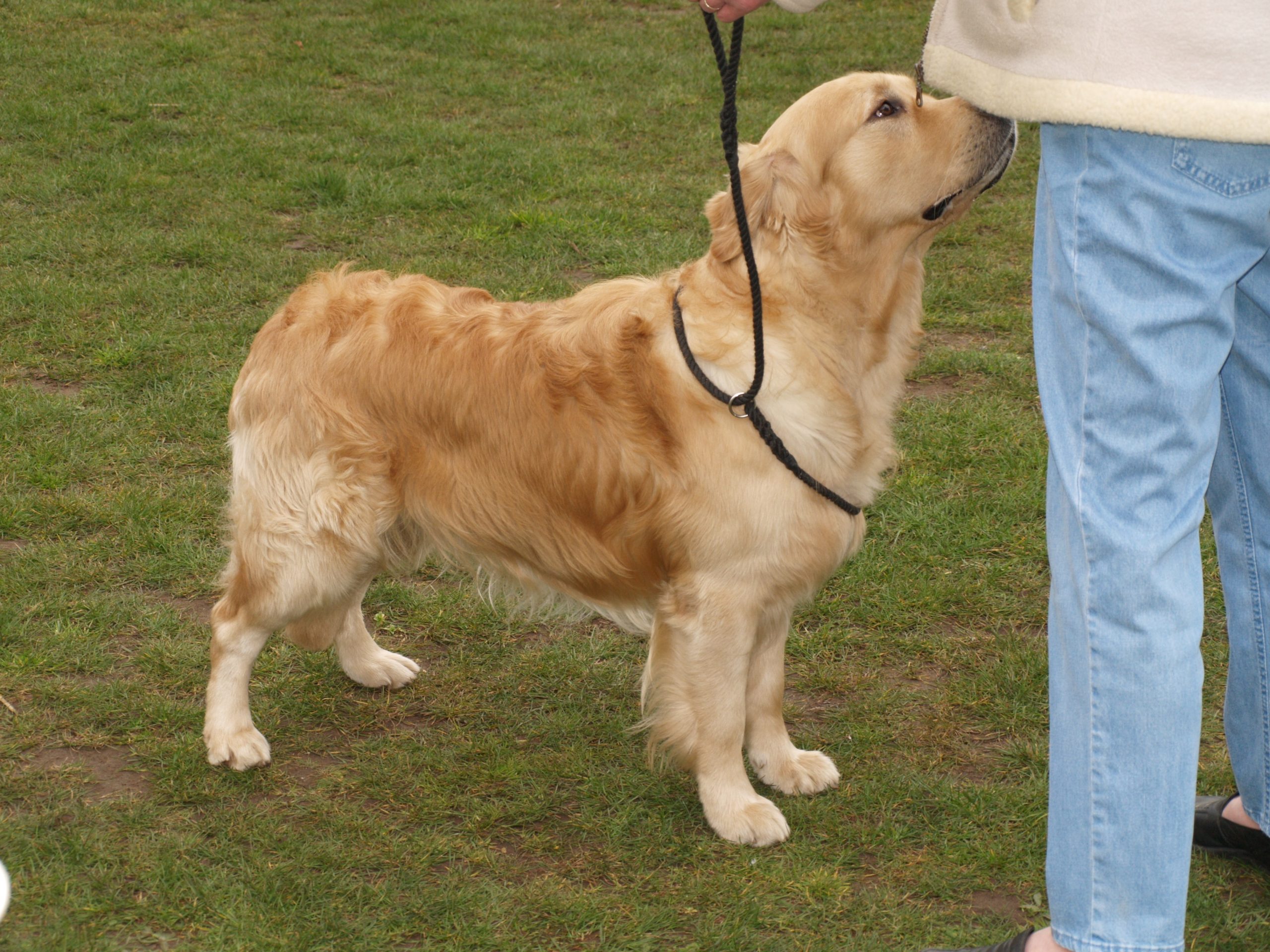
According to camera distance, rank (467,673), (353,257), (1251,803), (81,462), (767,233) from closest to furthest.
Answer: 1. (1251,803)
2. (767,233)
3. (467,673)
4. (81,462)
5. (353,257)

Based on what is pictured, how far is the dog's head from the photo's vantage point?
9.38ft

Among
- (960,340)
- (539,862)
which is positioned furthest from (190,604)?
(960,340)

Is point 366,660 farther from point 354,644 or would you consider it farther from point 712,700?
point 712,700

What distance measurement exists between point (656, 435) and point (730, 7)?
97 cm

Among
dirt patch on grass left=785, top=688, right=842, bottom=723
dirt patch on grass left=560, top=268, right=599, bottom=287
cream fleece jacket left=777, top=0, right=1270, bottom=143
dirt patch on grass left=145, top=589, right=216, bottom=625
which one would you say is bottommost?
dirt patch on grass left=785, top=688, right=842, bottom=723

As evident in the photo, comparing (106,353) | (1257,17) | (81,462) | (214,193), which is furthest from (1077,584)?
(214,193)

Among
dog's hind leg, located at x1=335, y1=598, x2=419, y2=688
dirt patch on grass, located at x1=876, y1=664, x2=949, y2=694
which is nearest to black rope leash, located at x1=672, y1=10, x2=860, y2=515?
dirt patch on grass, located at x1=876, y1=664, x2=949, y2=694

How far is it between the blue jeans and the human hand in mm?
710

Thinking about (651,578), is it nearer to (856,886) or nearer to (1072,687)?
(856,886)

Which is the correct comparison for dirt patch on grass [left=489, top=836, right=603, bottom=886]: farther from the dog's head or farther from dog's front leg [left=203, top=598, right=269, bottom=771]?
A: the dog's head

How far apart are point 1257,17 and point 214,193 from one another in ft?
20.9

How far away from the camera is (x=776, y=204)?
288cm

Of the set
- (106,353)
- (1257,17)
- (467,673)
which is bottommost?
(467,673)

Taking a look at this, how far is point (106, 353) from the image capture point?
17.6 ft
